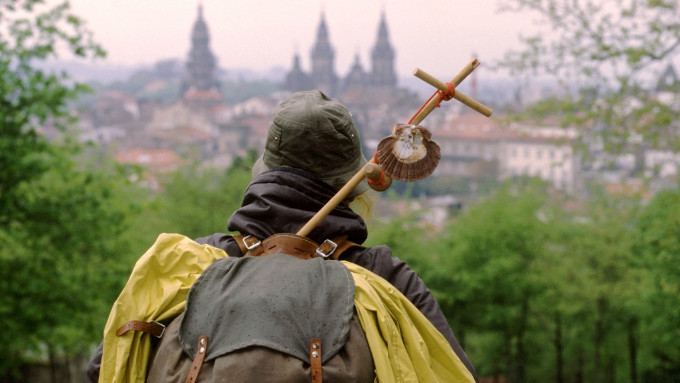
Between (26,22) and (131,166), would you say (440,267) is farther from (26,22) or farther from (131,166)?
(26,22)

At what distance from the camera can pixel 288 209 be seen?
7.25 feet

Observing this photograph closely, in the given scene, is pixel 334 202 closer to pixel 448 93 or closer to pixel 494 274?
pixel 448 93

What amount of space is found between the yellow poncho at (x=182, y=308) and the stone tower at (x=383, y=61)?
485ft

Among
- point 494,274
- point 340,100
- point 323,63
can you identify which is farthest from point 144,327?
point 323,63

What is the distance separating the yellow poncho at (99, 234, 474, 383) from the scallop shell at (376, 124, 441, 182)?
24 cm

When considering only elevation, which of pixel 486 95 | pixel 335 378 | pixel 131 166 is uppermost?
pixel 335 378

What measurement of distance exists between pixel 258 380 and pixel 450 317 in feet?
78.0

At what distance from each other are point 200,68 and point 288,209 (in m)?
157

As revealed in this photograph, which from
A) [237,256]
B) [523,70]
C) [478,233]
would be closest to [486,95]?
[478,233]

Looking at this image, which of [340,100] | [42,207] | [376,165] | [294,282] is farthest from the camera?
→ [340,100]

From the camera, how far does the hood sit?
2211 mm

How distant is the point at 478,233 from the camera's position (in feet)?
84.1

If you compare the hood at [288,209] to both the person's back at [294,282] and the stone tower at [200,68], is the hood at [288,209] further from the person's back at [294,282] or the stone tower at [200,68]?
the stone tower at [200,68]

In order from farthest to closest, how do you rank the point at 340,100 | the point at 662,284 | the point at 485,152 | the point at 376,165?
the point at 340,100, the point at 485,152, the point at 662,284, the point at 376,165
